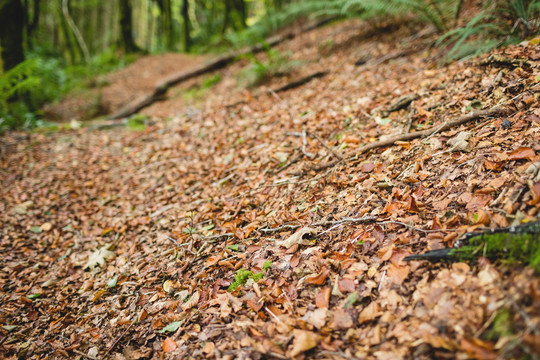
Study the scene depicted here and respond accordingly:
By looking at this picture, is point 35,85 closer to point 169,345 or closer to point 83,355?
point 83,355

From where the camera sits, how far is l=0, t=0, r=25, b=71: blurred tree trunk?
5.86m

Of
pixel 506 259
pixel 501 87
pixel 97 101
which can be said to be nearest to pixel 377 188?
pixel 506 259

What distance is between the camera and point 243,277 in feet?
6.92

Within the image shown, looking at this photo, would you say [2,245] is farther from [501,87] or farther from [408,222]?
[501,87]

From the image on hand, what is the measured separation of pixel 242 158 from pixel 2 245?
3.01 m

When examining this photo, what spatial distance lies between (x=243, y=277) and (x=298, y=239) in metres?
0.52

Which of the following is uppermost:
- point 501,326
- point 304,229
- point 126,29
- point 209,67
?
point 126,29

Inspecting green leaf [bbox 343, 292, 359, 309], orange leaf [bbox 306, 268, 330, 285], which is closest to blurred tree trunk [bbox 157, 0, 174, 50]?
orange leaf [bbox 306, 268, 330, 285]

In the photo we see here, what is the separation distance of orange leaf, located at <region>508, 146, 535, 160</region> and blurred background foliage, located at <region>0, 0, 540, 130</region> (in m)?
2.05

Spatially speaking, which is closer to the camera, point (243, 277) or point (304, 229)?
point (243, 277)

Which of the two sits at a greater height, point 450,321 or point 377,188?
point 377,188

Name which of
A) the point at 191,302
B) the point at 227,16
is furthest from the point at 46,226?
the point at 227,16

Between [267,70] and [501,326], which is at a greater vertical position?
[267,70]

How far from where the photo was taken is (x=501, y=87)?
2.60m
